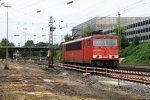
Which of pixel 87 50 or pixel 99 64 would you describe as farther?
pixel 87 50

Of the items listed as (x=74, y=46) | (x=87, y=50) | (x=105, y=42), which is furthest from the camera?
(x=74, y=46)

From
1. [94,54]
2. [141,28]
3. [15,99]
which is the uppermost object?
[141,28]

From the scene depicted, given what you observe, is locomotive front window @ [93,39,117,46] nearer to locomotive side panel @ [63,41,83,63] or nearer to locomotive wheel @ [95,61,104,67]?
locomotive wheel @ [95,61,104,67]

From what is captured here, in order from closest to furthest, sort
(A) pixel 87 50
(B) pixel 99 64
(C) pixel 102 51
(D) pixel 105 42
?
(B) pixel 99 64, (C) pixel 102 51, (D) pixel 105 42, (A) pixel 87 50

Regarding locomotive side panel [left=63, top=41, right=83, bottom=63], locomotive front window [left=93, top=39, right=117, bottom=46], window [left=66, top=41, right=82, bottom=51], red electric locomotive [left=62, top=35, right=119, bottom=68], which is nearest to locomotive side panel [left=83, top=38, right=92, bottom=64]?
red electric locomotive [left=62, top=35, right=119, bottom=68]

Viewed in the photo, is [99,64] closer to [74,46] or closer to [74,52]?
[74,52]

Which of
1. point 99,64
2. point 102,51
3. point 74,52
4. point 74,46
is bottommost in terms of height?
point 99,64

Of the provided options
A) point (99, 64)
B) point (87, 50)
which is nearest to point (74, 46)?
point (87, 50)

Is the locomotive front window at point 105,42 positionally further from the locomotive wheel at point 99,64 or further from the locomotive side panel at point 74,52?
the locomotive side panel at point 74,52

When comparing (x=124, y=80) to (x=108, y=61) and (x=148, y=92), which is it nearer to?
(x=148, y=92)

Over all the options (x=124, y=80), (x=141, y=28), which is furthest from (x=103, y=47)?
(x=141, y=28)

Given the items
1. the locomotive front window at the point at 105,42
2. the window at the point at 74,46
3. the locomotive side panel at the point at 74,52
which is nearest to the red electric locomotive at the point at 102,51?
the locomotive front window at the point at 105,42

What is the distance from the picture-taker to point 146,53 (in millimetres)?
70438

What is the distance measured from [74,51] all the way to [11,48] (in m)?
117
